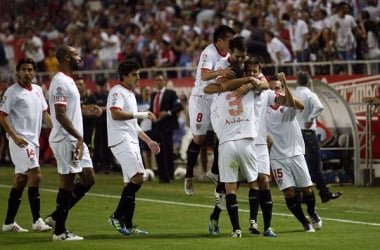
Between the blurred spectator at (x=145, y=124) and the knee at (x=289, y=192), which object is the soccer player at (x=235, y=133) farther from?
the blurred spectator at (x=145, y=124)

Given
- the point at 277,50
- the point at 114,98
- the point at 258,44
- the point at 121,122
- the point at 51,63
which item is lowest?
the point at 121,122

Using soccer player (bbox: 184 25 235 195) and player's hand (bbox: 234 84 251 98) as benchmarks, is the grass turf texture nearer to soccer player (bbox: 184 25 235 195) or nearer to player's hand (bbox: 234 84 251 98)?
soccer player (bbox: 184 25 235 195)

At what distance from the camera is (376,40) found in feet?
85.0

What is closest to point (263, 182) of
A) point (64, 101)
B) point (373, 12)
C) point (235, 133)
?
point (235, 133)

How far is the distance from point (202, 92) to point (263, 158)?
341cm

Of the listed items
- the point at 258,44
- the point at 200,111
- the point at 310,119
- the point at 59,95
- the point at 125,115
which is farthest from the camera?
the point at 258,44

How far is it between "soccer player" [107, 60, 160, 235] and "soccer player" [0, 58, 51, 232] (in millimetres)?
1203

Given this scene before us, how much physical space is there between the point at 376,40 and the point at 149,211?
8.87 meters

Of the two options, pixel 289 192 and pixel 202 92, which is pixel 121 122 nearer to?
pixel 289 192

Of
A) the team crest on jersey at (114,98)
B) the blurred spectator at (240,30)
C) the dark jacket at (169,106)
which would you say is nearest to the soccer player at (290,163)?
the team crest on jersey at (114,98)

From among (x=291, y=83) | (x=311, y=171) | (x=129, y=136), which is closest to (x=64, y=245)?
(x=129, y=136)

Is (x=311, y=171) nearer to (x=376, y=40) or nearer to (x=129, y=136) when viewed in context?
(x=376, y=40)

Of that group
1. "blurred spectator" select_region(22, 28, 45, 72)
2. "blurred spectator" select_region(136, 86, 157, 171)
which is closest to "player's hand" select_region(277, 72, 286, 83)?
"blurred spectator" select_region(136, 86, 157, 171)

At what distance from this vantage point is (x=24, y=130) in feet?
52.7
